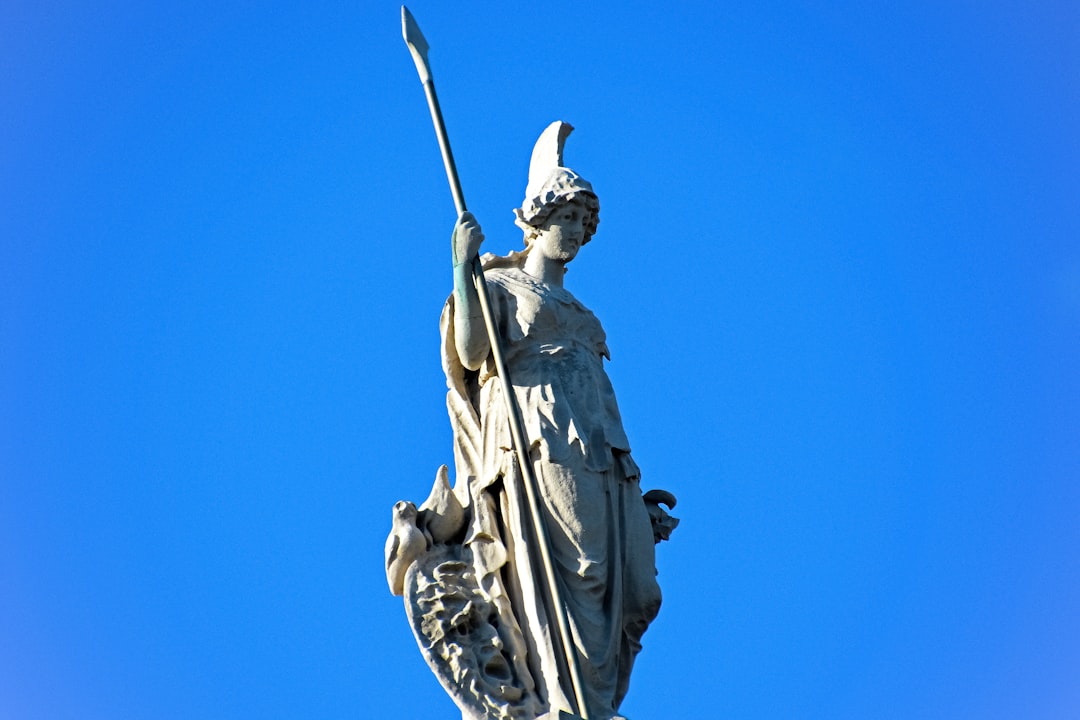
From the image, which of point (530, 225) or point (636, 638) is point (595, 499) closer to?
point (636, 638)

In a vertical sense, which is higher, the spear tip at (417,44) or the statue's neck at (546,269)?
the spear tip at (417,44)

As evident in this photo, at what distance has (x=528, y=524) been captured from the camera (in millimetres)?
14836

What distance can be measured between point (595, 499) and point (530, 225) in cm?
221

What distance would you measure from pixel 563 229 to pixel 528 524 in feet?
7.30

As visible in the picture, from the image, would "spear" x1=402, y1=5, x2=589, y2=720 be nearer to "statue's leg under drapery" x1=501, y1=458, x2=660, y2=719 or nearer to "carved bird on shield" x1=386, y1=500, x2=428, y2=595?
"statue's leg under drapery" x1=501, y1=458, x2=660, y2=719

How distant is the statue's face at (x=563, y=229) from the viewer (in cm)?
1580

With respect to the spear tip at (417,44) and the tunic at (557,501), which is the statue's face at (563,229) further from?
the spear tip at (417,44)

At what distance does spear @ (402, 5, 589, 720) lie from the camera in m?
14.4

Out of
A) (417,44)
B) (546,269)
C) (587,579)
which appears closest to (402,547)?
(587,579)

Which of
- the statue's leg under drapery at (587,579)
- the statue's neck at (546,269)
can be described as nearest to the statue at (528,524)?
the statue's leg under drapery at (587,579)

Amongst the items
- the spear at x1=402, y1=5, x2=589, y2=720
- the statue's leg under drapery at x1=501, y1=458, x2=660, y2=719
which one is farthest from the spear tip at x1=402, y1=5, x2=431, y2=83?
the statue's leg under drapery at x1=501, y1=458, x2=660, y2=719

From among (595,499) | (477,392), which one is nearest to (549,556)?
(595,499)

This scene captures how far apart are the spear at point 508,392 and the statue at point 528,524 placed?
0.05 ft

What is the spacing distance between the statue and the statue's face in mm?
94
